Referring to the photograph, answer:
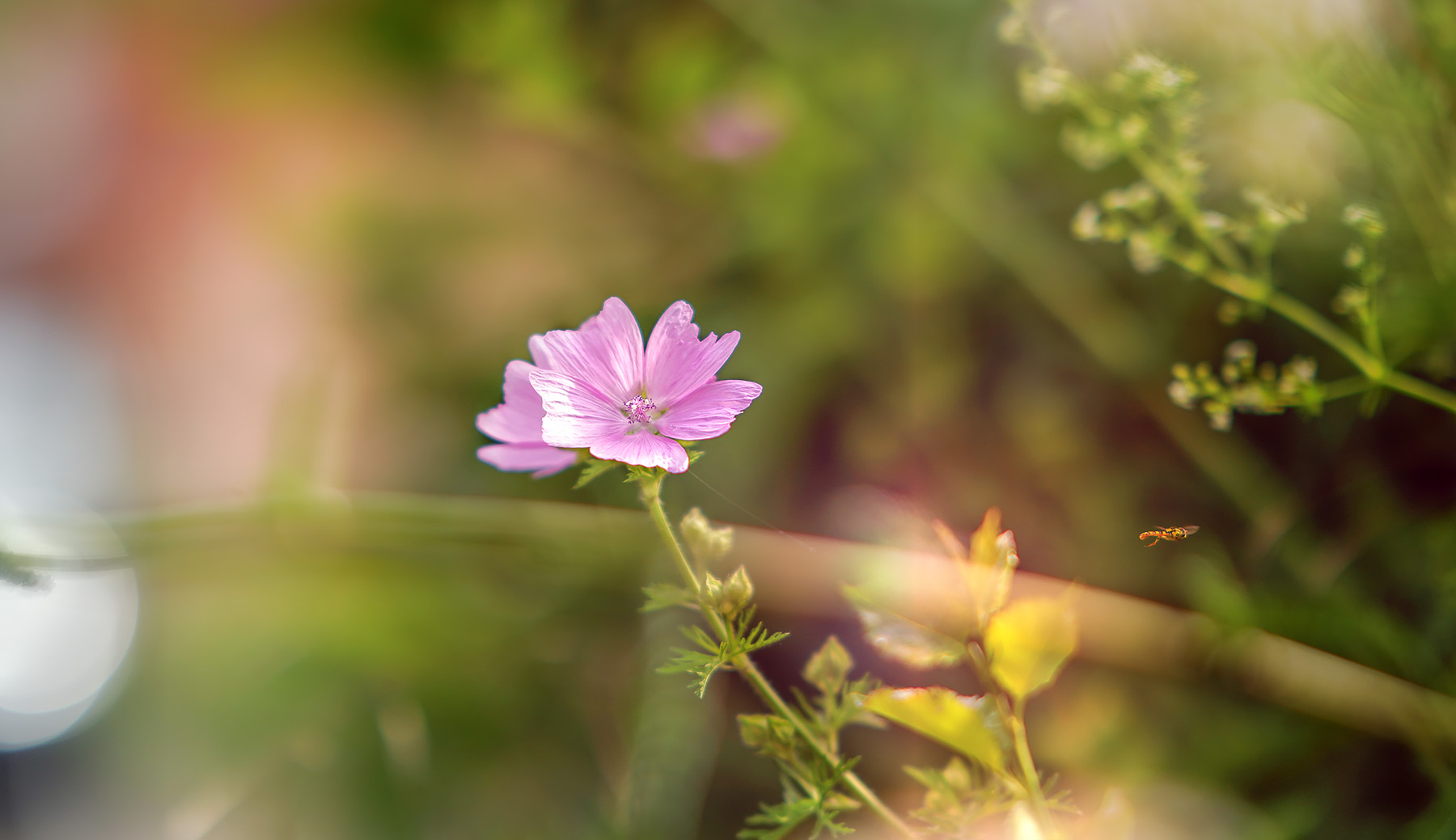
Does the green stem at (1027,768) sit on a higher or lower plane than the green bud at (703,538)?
lower

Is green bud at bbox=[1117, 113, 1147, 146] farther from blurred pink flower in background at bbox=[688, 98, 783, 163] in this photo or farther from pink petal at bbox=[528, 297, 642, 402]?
blurred pink flower in background at bbox=[688, 98, 783, 163]

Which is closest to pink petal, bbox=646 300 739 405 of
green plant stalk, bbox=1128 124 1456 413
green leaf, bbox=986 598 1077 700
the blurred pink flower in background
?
green leaf, bbox=986 598 1077 700

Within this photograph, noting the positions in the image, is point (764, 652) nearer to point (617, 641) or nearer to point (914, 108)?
point (617, 641)

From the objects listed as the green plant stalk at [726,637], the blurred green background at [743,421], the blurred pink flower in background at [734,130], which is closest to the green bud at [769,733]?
the green plant stalk at [726,637]

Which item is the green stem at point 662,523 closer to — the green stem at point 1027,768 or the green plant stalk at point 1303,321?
the green stem at point 1027,768

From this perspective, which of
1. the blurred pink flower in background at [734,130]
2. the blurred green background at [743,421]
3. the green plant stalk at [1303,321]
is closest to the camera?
the green plant stalk at [1303,321]

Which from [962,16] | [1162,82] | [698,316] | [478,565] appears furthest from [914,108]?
[478,565]

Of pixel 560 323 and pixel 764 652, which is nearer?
pixel 764 652
